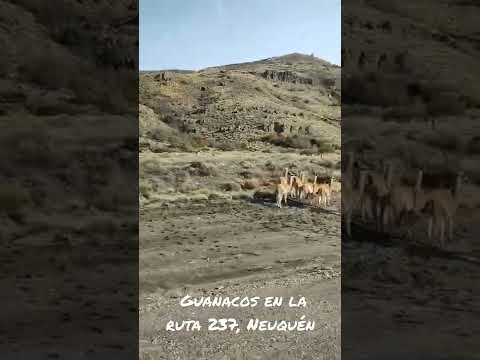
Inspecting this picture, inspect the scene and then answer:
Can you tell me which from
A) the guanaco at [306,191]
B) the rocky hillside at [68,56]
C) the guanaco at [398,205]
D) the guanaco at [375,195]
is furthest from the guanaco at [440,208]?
the rocky hillside at [68,56]

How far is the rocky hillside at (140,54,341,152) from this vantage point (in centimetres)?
1320

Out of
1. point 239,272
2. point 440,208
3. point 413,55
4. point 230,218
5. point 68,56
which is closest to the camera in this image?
point 239,272

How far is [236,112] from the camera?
15766mm

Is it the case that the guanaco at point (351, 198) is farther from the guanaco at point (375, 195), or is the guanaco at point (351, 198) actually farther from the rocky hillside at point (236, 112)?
the rocky hillside at point (236, 112)

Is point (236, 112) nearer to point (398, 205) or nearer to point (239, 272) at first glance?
point (398, 205)

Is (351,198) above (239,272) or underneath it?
above

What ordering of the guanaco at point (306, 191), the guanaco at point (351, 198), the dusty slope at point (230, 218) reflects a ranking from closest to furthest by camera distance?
the dusty slope at point (230, 218), the guanaco at point (351, 198), the guanaco at point (306, 191)

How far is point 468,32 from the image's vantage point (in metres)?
15.8

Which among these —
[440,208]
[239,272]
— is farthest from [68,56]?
[440,208]

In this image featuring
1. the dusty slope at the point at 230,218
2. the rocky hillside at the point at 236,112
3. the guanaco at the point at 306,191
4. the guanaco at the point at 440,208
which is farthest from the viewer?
the rocky hillside at the point at 236,112

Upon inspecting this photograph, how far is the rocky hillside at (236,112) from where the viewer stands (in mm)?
13203

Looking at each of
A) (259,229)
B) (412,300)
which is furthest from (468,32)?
(412,300)

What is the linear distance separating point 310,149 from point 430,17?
6378mm

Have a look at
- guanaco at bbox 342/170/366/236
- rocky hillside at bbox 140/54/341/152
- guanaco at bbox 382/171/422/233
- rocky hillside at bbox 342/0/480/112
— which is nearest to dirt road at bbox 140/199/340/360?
guanaco at bbox 342/170/366/236
